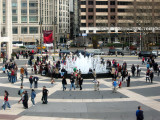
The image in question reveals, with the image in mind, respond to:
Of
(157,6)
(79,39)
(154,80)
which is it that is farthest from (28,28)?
(154,80)

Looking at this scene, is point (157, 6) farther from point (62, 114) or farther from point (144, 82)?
point (62, 114)

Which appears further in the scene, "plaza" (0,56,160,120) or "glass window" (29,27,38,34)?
"glass window" (29,27,38,34)

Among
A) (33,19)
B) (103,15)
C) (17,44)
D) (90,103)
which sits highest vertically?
(103,15)

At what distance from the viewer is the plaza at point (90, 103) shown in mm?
18766

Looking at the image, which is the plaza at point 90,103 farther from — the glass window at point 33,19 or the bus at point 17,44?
the glass window at point 33,19

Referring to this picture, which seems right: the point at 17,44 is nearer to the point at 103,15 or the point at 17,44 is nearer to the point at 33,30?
the point at 33,30

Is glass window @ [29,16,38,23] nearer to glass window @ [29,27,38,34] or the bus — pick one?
glass window @ [29,27,38,34]

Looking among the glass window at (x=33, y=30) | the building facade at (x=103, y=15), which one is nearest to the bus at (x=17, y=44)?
the glass window at (x=33, y=30)

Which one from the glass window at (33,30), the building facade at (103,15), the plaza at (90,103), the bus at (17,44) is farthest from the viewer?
the glass window at (33,30)

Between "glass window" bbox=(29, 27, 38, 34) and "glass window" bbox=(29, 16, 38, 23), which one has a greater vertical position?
"glass window" bbox=(29, 16, 38, 23)

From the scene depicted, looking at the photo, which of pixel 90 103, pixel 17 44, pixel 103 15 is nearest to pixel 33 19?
pixel 17 44

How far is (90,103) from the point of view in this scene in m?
22.0

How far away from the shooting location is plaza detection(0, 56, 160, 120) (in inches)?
739

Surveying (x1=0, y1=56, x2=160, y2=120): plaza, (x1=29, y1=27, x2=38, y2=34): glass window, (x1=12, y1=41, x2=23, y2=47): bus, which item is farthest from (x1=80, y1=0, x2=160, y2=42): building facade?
(x1=0, y1=56, x2=160, y2=120): plaza
